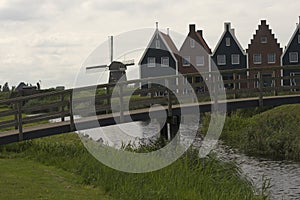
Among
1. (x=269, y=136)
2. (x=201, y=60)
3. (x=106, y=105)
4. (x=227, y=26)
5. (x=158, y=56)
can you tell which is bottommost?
(x=269, y=136)

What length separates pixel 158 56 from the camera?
5559 centimetres

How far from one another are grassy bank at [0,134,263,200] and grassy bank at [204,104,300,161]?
678 cm

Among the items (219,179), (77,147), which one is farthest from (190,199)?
(77,147)

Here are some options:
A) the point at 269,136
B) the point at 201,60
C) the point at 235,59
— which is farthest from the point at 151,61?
the point at 269,136

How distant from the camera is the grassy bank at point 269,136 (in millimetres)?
20413

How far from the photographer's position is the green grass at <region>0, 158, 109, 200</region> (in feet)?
32.4

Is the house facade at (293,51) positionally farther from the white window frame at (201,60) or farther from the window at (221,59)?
the white window frame at (201,60)

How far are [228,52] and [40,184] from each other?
143ft

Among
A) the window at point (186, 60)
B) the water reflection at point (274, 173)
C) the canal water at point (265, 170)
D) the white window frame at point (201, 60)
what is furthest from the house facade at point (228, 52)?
the water reflection at point (274, 173)

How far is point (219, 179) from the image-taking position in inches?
490

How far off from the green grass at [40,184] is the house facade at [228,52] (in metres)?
41.0

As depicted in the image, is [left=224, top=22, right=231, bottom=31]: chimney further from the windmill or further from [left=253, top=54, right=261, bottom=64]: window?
the windmill

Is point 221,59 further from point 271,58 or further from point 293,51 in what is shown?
point 293,51

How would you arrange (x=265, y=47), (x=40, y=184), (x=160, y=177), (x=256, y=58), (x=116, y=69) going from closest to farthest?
1. (x=40, y=184)
2. (x=160, y=177)
3. (x=116, y=69)
4. (x=265, y=47)
5. (x=256, y=58)
